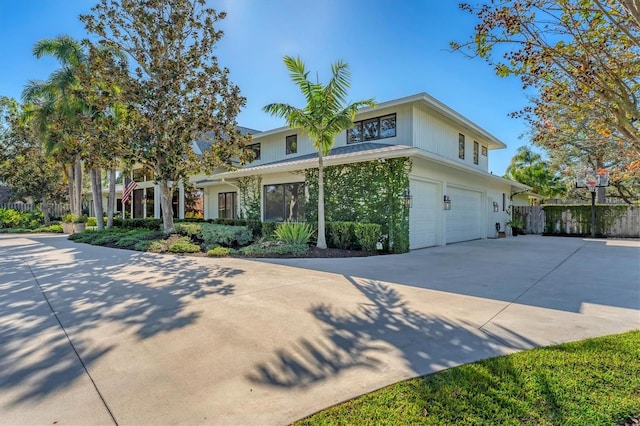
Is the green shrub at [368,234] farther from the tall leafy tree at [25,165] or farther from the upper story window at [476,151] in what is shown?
the tall leafy tree at [25,165]

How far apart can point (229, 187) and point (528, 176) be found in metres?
22.6

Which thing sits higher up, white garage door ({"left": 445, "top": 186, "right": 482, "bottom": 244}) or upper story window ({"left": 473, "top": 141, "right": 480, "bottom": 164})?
upper story window ({"left": 473, "top": 141, "right": 480, "bottom": 164})

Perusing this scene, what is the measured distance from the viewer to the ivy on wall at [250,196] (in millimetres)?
15484

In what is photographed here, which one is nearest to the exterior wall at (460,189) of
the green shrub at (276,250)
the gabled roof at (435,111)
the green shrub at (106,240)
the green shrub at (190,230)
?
the gabled roof at (435,111)

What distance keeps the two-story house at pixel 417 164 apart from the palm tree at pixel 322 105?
1431mm

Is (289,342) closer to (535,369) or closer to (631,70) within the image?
(535,369)

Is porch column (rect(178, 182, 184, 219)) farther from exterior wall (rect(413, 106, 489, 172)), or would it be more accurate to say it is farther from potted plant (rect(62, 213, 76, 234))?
exterior wall (rect(413, 106, 489, 172))

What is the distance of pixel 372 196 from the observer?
11117 millimetres

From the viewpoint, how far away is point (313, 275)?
680 cm

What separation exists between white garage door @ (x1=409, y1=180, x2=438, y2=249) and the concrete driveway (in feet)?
13.4

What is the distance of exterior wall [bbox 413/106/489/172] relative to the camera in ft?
39.3

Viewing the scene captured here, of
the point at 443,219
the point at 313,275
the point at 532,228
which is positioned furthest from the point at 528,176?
the point at 313,275

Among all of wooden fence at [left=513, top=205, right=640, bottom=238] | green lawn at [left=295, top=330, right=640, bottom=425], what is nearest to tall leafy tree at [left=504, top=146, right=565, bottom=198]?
wooden fence at [left=513, top=205, right=640, bottom=238]

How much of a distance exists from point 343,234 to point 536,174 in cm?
2162
